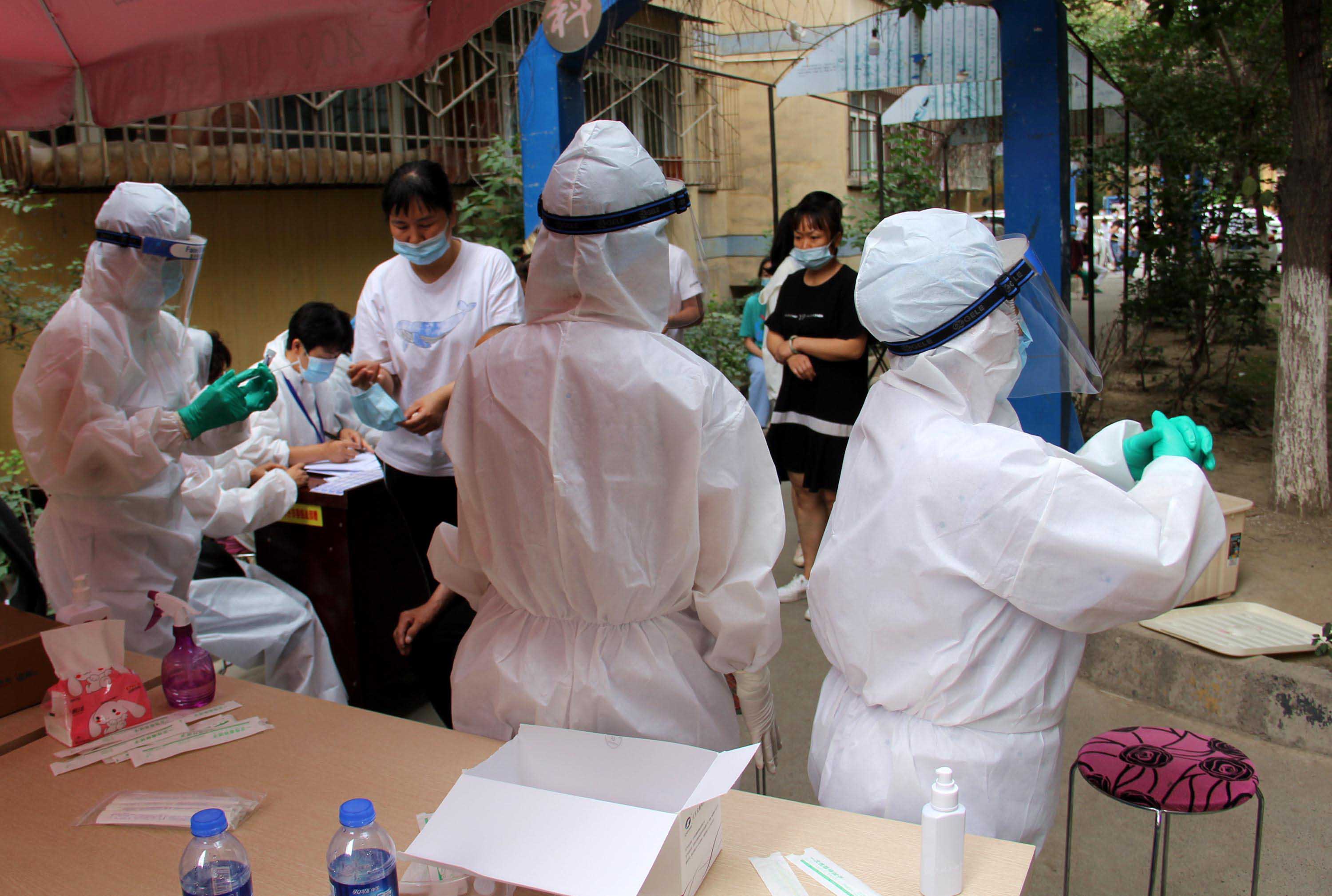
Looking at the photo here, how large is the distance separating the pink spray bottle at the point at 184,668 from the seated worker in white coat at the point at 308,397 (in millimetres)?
2015

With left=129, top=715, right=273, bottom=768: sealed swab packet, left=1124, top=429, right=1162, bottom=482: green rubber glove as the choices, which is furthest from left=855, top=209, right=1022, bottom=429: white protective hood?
left=129, top=715, right=273, bottom=768: sealed swab packet

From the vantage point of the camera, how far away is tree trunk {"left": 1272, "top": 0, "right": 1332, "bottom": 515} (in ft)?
14.6

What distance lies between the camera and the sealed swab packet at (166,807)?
161 cm

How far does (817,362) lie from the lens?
13.4ft

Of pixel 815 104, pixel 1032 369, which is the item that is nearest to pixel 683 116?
pixel 815 104

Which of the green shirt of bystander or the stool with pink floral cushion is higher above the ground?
the green shirt of bystander

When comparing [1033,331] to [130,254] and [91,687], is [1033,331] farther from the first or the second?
[130,254]

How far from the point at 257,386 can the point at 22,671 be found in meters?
0.97

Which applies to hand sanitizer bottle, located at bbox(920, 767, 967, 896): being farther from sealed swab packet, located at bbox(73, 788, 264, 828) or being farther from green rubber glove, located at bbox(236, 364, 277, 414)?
green rubber glove, located at bbox(236, 364, 277, 414)

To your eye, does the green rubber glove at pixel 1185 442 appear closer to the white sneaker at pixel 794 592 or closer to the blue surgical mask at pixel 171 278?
the blue surgical mask at pixel 171 278

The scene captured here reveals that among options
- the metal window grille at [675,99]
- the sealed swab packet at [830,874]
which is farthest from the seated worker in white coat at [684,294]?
the sealed swab packet at [830,874]

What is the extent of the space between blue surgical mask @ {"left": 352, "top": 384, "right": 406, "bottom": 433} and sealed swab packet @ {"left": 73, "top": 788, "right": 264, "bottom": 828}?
1401 mm

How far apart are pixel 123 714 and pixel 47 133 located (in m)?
4.51

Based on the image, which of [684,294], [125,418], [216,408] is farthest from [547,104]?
[125,418]
